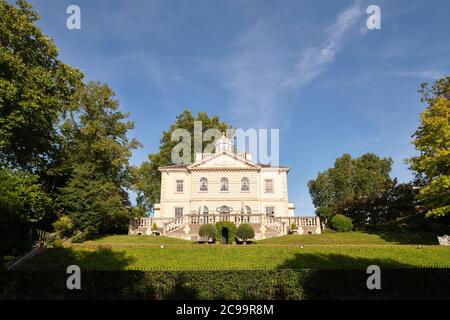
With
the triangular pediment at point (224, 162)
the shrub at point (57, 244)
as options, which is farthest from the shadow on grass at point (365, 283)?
the triangular pediment at point (224, 162)

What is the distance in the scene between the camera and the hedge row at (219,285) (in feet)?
43.0

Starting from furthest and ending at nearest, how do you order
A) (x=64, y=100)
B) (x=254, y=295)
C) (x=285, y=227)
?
(x=285, y=227), (x=64, y=100), (x=254, y=295)

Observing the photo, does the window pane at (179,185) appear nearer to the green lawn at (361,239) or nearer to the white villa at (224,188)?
the white villa at (224,188)

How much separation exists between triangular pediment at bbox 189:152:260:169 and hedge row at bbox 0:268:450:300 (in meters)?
27.4

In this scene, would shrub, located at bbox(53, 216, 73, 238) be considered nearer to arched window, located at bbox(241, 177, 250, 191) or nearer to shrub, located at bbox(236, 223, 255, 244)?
shrub, located at bbox(236, 223, 255, 244)

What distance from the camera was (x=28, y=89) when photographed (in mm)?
24984

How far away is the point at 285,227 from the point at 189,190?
41.3 feet

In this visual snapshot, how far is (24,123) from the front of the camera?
24984mm

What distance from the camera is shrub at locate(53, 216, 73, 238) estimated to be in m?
27.6

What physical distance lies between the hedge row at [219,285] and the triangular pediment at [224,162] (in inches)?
1079

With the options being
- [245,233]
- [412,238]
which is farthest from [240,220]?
[412,238]
